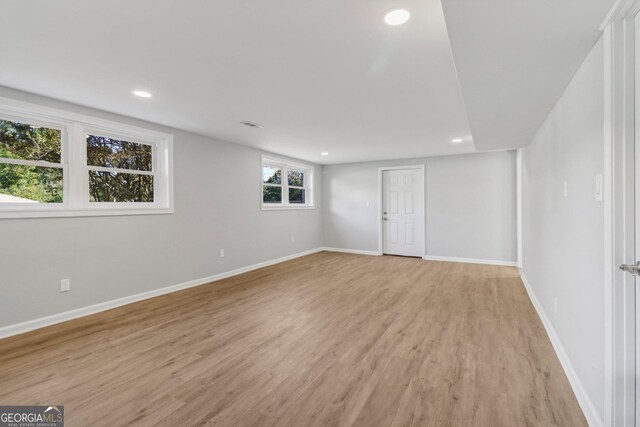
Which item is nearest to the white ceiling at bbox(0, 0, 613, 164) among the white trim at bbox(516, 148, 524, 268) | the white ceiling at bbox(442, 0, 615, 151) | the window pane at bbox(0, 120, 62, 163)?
the white ceiling at bbox(442, 0, 615, 151)

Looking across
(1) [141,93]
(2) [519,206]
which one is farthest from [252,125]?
(2) [519,206]

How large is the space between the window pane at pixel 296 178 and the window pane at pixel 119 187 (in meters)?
3.19

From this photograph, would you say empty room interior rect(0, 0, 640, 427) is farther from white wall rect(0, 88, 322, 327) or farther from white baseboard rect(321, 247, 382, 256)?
white baseboard rect(321, 247, 382, 256)

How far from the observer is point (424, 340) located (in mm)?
2502

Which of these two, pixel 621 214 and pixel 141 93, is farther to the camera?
pixel 141 93

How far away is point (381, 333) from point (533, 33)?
2.43 metres

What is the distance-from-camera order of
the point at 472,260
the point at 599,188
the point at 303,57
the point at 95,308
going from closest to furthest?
the point at 599,188, the point at 303,57, the point at 95,308, the point at 472,260

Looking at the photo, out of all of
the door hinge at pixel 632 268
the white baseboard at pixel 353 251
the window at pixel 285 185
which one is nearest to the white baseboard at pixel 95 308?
the window at pixel 285 185

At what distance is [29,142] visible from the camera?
2.83 m

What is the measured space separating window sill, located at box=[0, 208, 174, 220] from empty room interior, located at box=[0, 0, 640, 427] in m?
0.03

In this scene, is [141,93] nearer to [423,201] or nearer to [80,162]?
[80,162]

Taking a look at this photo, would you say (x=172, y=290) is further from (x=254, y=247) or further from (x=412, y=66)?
(x=412, y=66)

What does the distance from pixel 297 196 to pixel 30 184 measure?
15.1 feet

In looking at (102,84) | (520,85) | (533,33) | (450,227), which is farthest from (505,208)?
(102,84)
